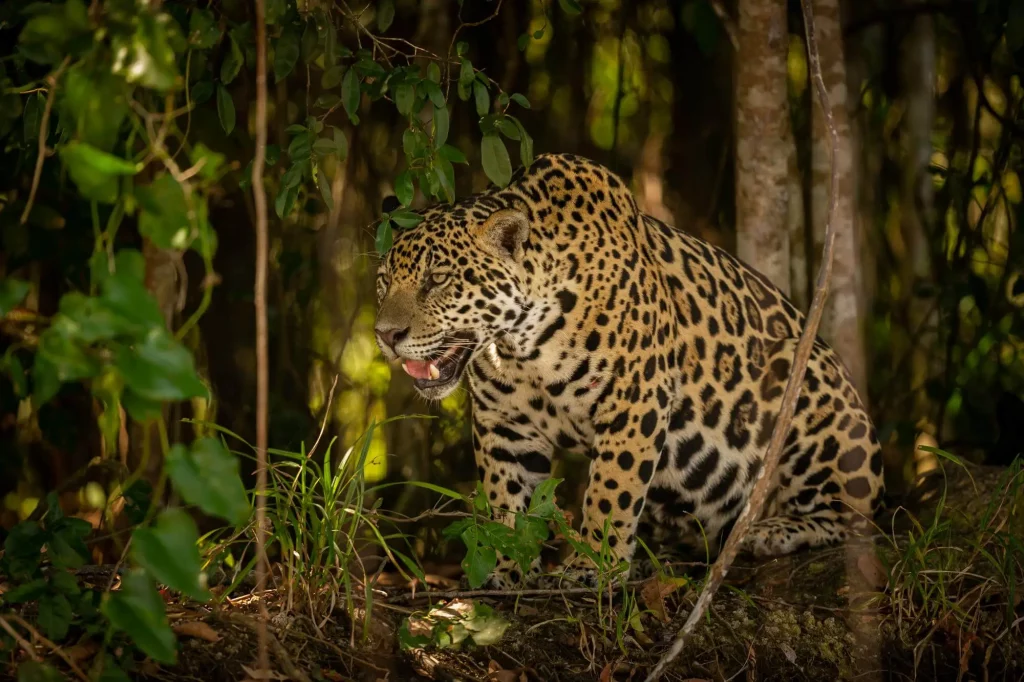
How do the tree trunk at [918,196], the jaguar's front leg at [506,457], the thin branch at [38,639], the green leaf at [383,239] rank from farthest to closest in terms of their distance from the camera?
the tree trunk at [918,196], the jaguar's front leg at [506,457], the green leaf at [383,239], the thin branch at [38,639]

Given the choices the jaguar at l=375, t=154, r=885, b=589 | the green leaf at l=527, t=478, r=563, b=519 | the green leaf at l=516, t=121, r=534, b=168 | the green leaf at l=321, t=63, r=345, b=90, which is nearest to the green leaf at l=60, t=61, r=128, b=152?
the green leaf at l=321, t=63, r=345, b=90

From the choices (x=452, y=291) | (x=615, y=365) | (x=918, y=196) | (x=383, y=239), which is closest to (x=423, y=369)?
(x=452, y=291)

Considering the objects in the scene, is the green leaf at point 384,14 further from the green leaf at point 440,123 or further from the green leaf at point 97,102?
the green leaf at point 97,102

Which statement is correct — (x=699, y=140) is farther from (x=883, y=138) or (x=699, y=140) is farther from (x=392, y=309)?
(x=392, y=309)

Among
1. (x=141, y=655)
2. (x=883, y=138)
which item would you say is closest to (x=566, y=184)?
(x=141, y=655)

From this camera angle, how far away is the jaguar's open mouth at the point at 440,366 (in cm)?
489

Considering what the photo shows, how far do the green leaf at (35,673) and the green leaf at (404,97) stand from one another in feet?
6.45

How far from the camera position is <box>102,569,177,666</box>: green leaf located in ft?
8.69

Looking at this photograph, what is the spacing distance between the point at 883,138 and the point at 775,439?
5.92m

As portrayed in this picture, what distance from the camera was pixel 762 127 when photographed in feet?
20.3

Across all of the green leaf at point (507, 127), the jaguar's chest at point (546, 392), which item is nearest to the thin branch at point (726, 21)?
the jaguar's chest at point (546, 392)

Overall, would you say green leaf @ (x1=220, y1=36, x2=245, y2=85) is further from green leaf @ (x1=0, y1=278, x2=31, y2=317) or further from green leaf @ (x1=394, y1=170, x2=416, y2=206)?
green leaf @ (x1=0, y1=278, x2=31, y2=317)

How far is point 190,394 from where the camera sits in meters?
2.51

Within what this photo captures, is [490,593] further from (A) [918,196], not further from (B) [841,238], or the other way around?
(A) [918,196]
